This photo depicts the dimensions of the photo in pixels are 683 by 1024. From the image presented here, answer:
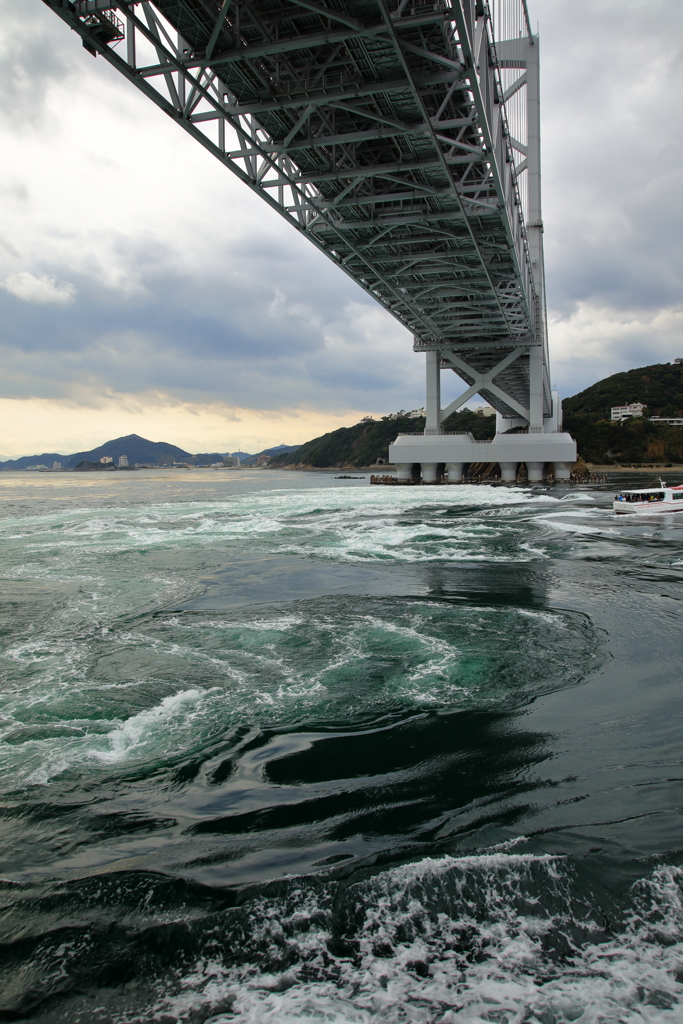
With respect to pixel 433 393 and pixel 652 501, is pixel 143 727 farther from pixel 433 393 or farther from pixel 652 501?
pixel 433 393

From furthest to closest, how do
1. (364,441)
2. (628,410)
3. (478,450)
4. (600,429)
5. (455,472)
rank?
1. (364,441)
2. (628,410)
3. (600,429)
4. (455,472)
5. (478,450)

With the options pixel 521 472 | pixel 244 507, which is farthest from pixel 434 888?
pixel 521 472

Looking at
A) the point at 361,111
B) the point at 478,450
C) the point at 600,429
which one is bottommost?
the point at 478,450

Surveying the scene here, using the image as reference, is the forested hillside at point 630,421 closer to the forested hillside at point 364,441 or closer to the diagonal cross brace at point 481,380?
the forested hillside at point 364,441

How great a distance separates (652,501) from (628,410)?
8975cm

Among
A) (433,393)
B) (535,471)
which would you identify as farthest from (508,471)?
(433,393)

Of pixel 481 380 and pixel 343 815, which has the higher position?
pixel 481 380

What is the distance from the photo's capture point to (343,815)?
10.8 ft

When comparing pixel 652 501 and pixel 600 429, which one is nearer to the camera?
pixel 652 501

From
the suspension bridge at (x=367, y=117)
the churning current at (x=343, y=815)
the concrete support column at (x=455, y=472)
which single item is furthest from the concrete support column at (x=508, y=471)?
the churning current at (x=343, y=815)

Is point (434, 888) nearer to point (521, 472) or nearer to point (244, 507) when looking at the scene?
point (244, 507)

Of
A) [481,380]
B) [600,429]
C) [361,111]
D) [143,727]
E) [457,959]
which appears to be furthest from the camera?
[600,429]

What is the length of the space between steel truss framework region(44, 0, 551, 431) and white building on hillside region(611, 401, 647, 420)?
76.3 m

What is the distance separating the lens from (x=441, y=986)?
2.20m
